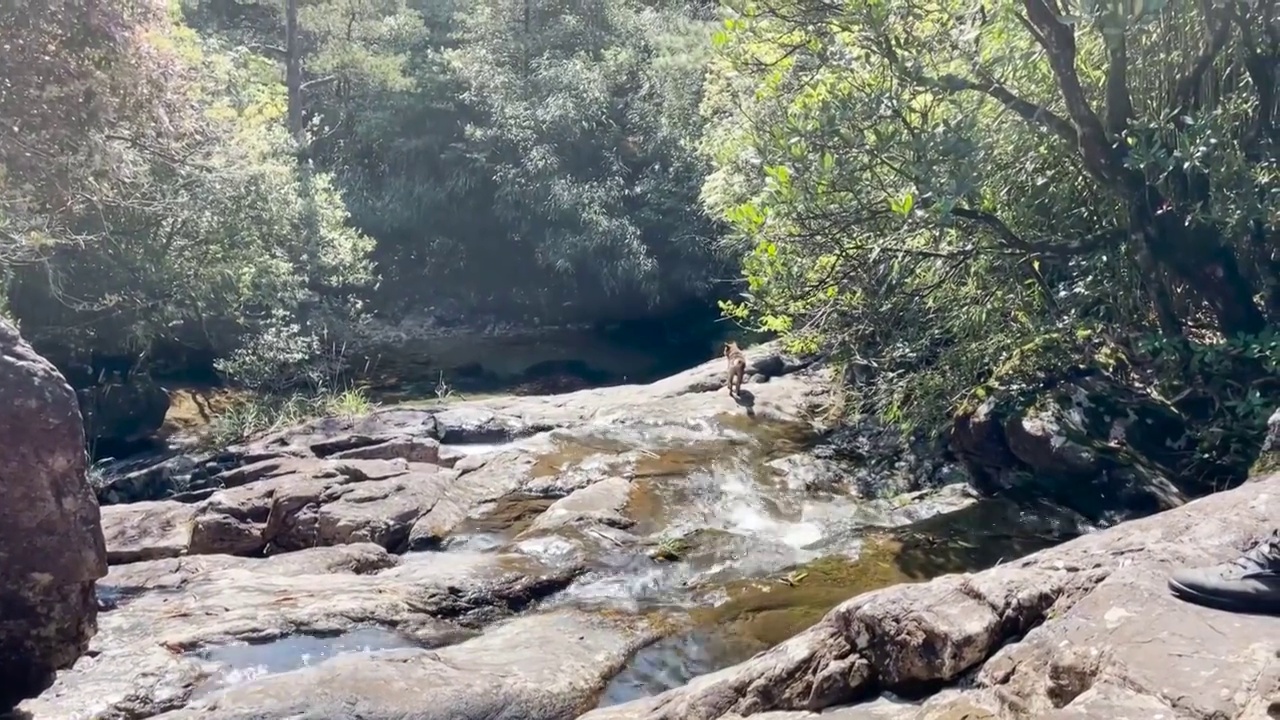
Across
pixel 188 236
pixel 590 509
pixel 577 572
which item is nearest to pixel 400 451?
pixel 590 509

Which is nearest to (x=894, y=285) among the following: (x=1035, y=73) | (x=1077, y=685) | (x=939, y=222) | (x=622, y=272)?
(x=939, y=222)

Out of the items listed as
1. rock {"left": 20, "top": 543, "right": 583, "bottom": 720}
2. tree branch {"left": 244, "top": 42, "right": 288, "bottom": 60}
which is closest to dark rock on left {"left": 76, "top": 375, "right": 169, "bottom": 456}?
rock {"left": 20, "top": 543, "right": 583, "bottom": 720}

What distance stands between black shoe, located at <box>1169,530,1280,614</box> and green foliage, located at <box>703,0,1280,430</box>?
3964 mm

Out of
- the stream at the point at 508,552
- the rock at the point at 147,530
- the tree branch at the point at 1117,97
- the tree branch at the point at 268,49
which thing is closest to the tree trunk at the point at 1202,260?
the tree branch at the point at 1117,97

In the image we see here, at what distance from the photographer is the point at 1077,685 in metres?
A: 4.15

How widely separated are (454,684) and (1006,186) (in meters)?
6.72

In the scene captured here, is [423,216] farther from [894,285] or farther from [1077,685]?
[1077,685]

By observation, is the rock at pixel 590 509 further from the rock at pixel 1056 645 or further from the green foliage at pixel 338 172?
the green foliage at pixel 338 172

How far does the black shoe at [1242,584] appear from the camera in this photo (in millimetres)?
4309

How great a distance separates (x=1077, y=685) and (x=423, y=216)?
2186 centimetres

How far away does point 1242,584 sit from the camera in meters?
4.33

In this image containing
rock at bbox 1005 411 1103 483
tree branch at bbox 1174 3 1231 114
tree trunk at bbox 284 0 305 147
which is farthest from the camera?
tree trunk at bbox 284 0 305 147

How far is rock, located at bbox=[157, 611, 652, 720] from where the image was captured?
236 inches

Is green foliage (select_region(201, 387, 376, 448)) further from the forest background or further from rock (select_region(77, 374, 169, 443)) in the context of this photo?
rock (select_region(77, 374, 169, 443))
